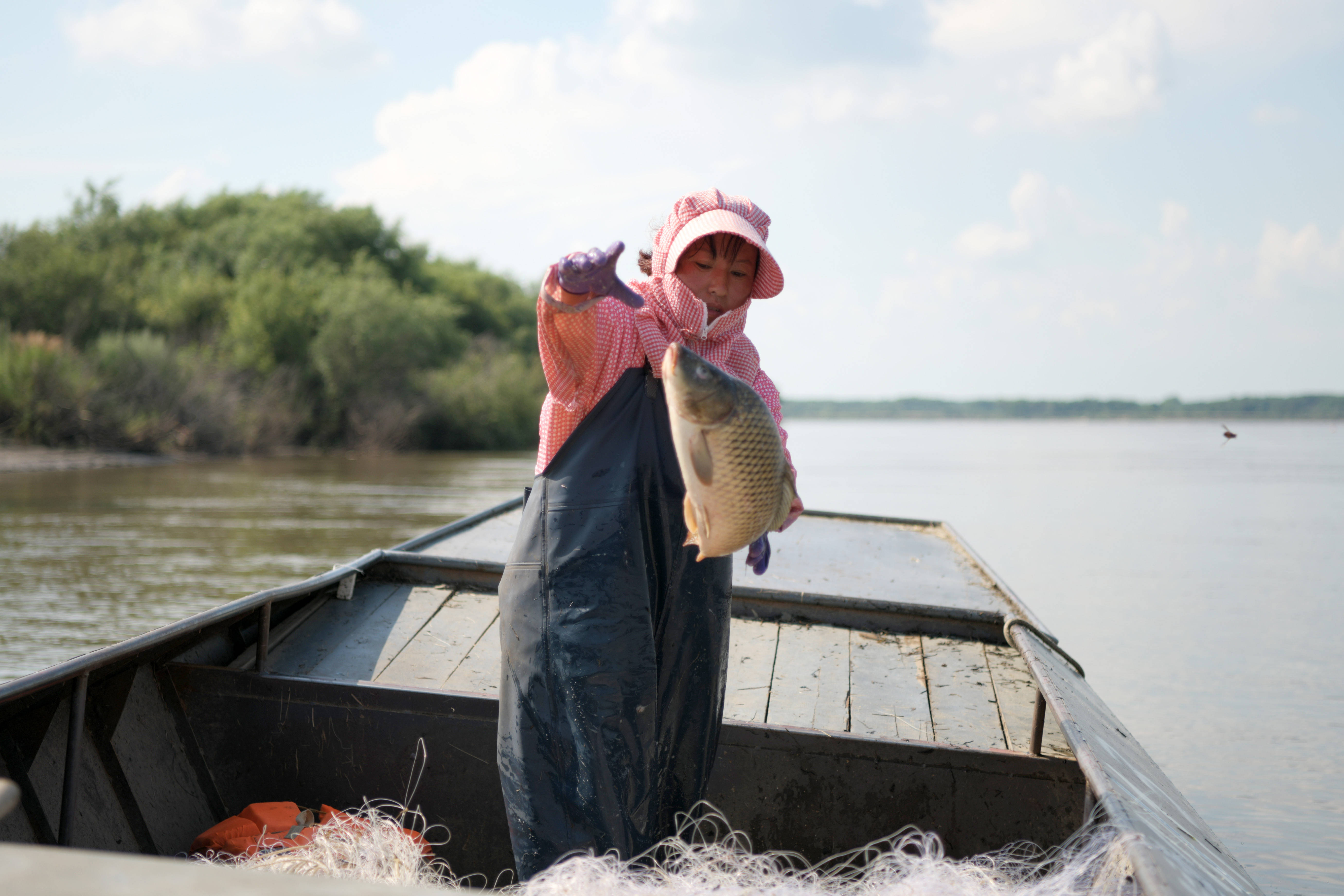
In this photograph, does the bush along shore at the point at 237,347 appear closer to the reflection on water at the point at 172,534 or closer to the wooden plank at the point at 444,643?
the reflection on water at the point at 172,534

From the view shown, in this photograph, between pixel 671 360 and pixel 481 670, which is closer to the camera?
pixel 671 360

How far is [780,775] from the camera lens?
3.64 metres

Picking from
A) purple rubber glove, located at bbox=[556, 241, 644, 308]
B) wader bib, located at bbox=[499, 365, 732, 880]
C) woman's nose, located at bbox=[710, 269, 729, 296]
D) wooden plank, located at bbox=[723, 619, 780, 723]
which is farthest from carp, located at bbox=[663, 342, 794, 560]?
wooden plank, located at bbox=[723, 619, 780, 723]

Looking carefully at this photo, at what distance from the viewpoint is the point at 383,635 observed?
174 inches

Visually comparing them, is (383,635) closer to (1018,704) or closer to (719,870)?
(719,870)

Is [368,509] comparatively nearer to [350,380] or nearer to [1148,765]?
[1148,765]

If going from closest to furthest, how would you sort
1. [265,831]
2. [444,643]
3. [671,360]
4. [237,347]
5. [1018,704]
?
1. [671,360]
2. [265,831]
3. [1018,704]
4. [444,643]
5. [237,347]

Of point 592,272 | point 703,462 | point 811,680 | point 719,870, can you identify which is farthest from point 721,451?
point 811,680

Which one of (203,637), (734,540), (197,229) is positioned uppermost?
(197,229)

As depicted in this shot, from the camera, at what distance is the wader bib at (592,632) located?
2182 millimetres

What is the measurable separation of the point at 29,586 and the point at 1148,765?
35.7 ft

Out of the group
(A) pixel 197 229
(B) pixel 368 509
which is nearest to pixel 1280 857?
(B) pixel 368 509

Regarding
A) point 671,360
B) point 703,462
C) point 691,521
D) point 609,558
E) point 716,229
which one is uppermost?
point 716,229

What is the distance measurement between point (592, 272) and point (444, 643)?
113 inches
